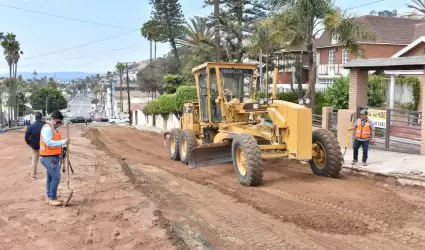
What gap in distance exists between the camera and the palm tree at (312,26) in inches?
784

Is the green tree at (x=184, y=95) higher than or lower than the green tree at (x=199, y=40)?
lower

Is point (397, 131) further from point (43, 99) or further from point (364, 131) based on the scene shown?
point (43, 99)

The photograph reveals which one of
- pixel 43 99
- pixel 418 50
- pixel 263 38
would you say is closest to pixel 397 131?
pixel 263 38

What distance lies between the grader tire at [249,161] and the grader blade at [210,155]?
1183 mm

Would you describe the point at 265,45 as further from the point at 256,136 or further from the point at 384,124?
the point at 256,136

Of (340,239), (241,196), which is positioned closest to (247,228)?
(340,239)

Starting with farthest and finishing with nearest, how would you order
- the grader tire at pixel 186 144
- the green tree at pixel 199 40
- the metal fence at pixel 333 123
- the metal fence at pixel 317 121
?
1. the green tree at pixel 199 40
2. the metal fence at pixel 317 121
3. the metal fence at pixel 333 123
4. the grader tire at pixel 186 144

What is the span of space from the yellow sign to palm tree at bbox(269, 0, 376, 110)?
5.82 metres

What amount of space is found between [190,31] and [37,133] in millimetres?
27116

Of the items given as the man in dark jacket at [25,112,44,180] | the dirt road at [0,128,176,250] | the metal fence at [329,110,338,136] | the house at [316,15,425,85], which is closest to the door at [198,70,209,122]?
the dirt road at [0,128,176,250]

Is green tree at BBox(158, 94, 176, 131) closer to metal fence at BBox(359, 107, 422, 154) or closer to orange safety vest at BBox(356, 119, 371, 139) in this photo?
metal fence at BBox(359, 107, 422, 154)

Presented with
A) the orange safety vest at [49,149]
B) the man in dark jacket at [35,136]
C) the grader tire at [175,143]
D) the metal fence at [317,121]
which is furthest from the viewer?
the metal fence at [317,121]

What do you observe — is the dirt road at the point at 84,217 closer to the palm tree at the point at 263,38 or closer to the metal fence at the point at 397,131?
the metal fence at the point at 397,131

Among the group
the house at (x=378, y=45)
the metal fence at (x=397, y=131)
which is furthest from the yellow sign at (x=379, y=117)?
the house at (x=378, y=45)
